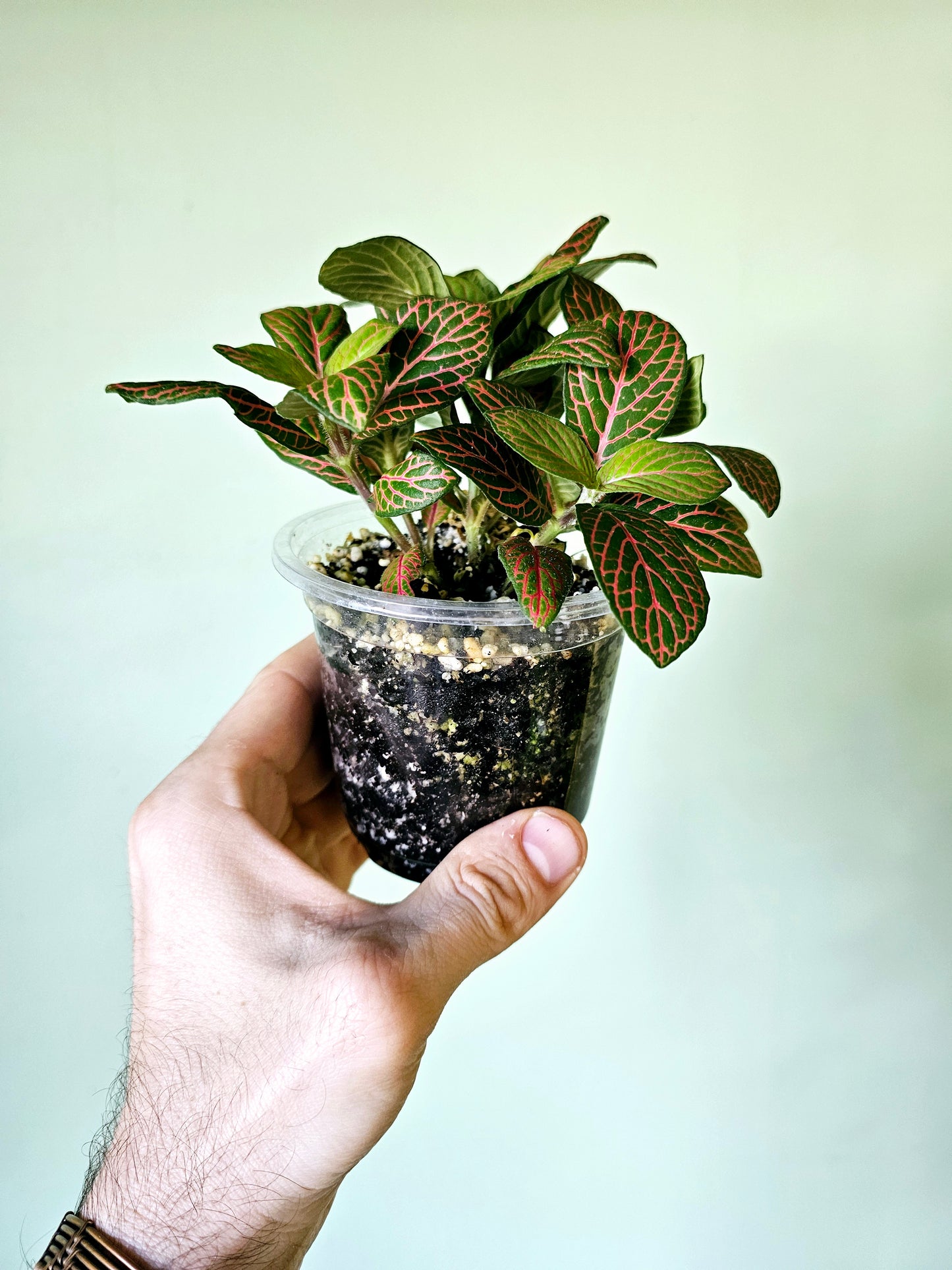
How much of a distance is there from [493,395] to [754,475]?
19 cm

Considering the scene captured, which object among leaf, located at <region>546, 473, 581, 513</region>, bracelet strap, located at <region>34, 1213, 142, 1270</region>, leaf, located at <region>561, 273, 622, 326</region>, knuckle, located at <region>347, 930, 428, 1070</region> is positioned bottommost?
bracelet strap, located at <region>34, 1213, 142, 1270</region>

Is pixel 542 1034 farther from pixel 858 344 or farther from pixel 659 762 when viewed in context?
pixel 858 344

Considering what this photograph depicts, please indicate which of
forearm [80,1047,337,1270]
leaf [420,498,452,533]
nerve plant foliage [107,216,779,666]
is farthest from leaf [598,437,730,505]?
forearm [80,1047,337,1270]

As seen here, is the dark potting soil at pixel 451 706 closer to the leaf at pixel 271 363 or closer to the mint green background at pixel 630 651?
the leaf at pixel 271 363

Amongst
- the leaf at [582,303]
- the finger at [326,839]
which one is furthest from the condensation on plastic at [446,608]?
the finger at [326,839]

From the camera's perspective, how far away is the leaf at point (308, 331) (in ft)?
2.17

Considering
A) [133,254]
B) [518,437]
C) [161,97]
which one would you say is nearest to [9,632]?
[133,254]

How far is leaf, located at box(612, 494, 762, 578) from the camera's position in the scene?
65 centimetres

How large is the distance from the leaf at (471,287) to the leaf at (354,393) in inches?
5.8

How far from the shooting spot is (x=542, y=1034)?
145 cm

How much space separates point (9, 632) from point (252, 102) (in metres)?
0.72

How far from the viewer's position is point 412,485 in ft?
2.05

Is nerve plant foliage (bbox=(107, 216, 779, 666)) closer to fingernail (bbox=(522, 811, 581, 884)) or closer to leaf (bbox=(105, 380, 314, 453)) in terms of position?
leaf (bbox=(105, 380, 314, 453))

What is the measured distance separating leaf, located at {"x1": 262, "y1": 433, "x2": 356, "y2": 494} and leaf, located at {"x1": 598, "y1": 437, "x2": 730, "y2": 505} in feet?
A: 0.76
